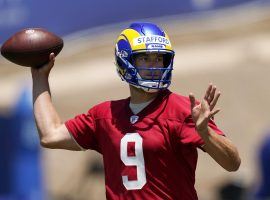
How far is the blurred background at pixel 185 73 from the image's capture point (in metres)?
11.0

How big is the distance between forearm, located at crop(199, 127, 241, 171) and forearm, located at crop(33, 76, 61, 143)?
0.96m

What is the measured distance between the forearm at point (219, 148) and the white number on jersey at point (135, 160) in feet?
1.13

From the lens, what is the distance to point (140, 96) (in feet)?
16.7

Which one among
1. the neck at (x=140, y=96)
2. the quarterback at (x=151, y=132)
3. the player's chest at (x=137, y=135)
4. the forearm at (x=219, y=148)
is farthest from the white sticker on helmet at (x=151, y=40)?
the forearm at (x=219, y=148)

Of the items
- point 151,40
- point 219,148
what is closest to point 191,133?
point 219,148

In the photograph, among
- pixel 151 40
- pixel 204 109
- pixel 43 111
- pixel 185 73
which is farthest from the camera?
pixel 185 73

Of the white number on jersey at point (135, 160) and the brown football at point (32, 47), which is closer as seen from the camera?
the white number on jersey at point (135, 160)

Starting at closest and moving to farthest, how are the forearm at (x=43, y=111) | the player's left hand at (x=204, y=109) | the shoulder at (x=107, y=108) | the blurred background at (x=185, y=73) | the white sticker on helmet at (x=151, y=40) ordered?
the player's left hand at (x=204, y=109) → the white sticker on helmet at (x=151, y=40) → the shoulder at (x=107, y=108) → the forearm at (x=43, y=111) → the blurred background at (x=185, y=73)

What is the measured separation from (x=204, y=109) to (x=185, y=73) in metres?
7.53

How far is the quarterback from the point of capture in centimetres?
478

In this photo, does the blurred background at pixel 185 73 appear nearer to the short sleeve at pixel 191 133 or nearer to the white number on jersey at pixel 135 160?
the white number on jersey at pixel 135 160

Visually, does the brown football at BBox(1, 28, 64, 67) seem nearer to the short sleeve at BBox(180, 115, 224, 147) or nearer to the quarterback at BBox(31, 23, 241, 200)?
the quarterback at BBox(31, 23, 241, 200)

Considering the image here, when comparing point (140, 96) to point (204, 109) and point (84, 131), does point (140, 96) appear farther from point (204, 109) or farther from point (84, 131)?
point (204, 109)

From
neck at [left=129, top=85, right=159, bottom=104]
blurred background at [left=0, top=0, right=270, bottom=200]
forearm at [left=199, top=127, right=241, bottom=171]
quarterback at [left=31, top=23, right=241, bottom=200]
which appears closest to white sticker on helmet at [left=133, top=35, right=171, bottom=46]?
quarterback at [left=31, top=23, right=241, bottom=200]
